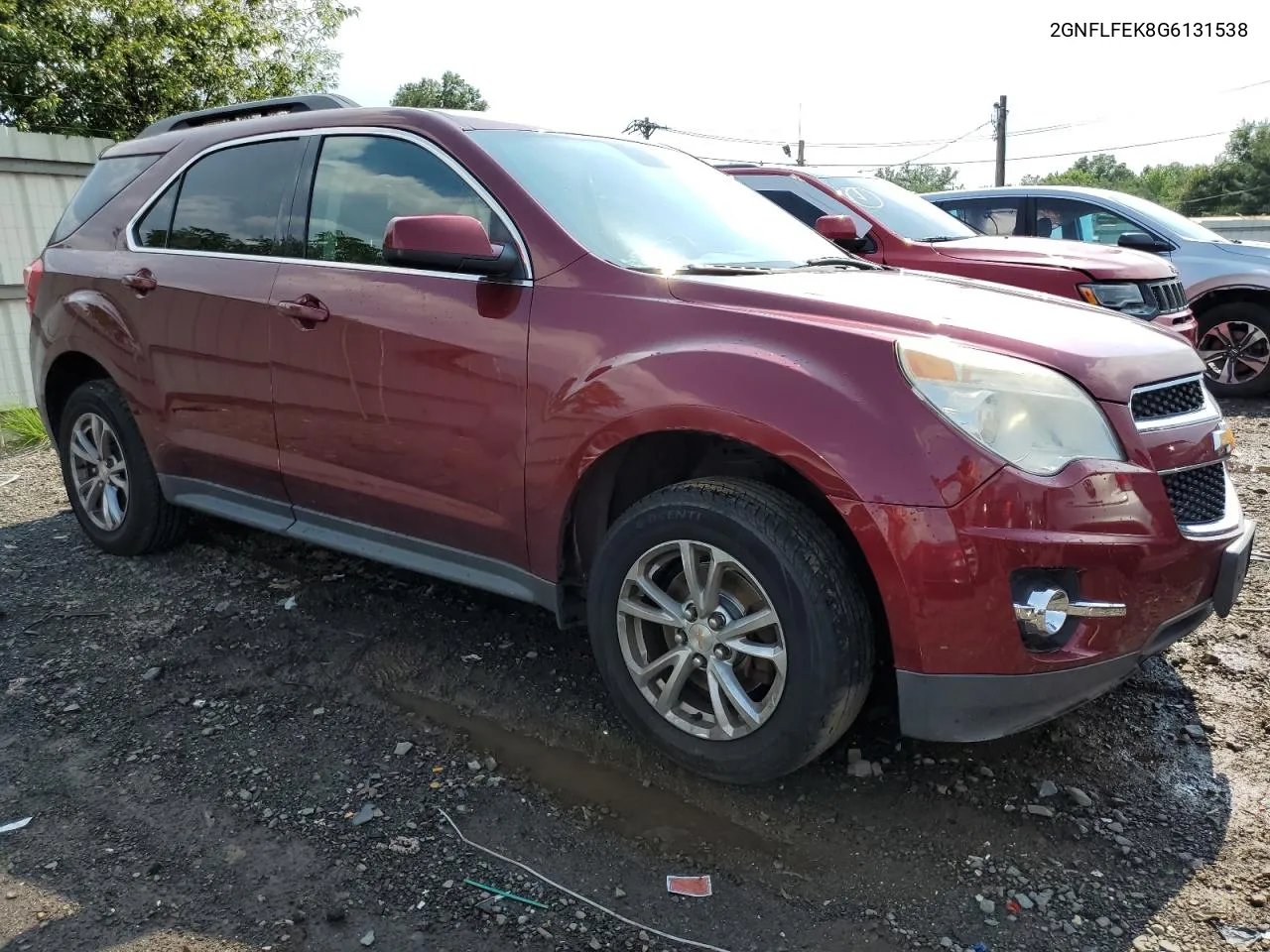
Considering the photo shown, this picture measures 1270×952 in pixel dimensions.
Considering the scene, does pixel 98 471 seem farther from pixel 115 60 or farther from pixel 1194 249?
pixel 115 60

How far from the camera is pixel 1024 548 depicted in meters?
2.25

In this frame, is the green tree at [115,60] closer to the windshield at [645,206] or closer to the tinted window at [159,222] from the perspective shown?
the tinted window at [159,222]

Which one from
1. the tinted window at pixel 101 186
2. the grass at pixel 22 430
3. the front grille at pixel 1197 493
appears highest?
the tinted window at pixel 101 186

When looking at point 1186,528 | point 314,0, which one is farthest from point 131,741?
point 314,0

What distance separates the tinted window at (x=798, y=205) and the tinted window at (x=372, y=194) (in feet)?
13.1

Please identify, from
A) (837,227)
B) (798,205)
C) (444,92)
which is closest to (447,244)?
(837,227)

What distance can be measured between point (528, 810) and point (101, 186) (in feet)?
11.9

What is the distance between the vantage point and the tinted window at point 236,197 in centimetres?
376

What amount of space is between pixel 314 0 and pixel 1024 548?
1689 cm

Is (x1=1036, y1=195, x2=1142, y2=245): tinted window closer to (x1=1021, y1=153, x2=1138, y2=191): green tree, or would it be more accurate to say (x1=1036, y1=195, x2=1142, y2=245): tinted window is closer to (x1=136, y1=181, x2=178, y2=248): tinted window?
(x1=136, y1=181, x2=178, y2=248): tinted window

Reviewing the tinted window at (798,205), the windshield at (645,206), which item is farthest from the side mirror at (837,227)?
the windshield at (645,206)

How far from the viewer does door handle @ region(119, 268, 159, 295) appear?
4086 millimetres

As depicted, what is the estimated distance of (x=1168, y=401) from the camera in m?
2.64

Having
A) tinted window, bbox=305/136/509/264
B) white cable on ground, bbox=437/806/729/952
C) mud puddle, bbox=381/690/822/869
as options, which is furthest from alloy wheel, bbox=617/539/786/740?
tinted window, bbox=305/136/509/264
